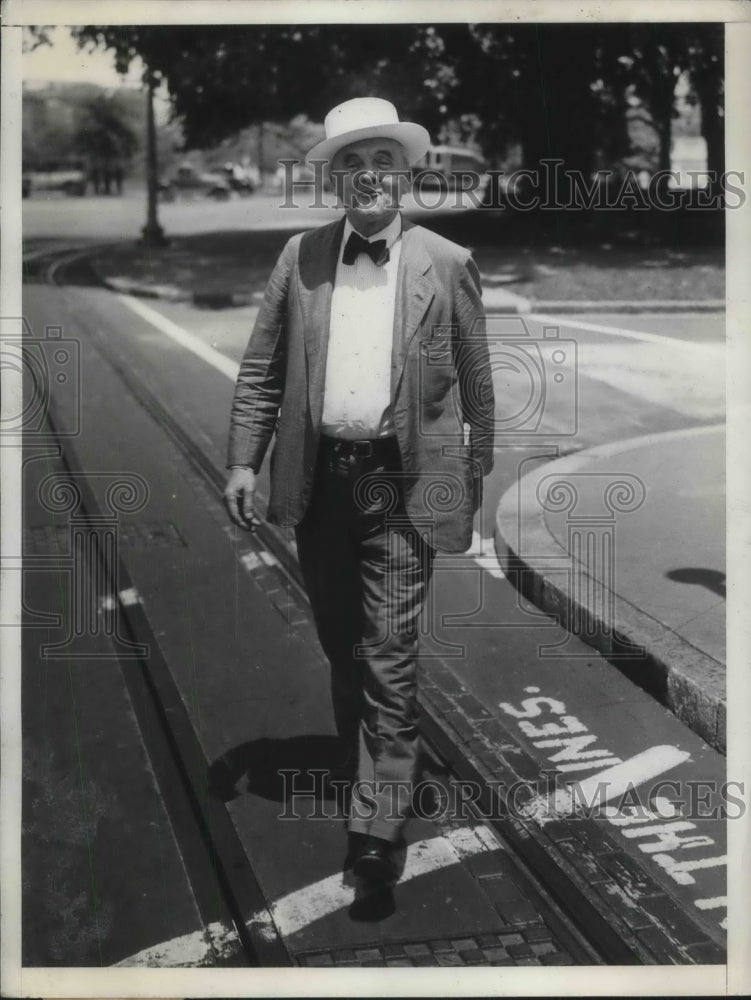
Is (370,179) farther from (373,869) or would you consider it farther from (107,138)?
A: (107,138)

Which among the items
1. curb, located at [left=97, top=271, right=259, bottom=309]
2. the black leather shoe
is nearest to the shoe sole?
the black leather shoe

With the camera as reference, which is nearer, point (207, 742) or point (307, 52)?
point (207, 742)

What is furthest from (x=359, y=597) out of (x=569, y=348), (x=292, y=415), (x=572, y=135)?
(x=572, y=135)

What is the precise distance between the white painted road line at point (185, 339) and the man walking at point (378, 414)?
283 inches

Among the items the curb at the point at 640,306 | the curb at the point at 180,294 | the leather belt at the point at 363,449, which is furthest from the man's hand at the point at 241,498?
the curb at the point at 180,294

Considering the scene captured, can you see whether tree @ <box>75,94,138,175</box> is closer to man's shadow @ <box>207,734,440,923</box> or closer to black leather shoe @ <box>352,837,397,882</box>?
man's shadow @ <box>207,734,440,923</box>

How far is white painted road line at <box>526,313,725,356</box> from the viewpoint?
1259 cm

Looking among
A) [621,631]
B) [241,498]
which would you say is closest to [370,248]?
[241,498]

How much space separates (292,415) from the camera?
12.5 ft

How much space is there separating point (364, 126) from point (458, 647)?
2.66 meters

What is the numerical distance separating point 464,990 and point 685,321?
12.2 m

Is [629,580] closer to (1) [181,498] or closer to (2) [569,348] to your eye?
(1) [181,498]

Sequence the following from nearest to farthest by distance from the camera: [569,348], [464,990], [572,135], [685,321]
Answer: [464,990] → [569,348] → [685,321] → [572,135]

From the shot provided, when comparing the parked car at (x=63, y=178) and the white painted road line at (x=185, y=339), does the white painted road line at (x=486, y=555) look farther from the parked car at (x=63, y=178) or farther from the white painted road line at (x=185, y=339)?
the parked car at (x=63, y=178)
